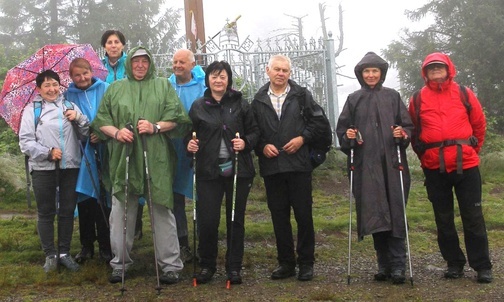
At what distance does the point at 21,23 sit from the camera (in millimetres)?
25062

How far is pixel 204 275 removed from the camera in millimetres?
4934

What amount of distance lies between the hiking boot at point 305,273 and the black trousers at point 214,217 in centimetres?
51

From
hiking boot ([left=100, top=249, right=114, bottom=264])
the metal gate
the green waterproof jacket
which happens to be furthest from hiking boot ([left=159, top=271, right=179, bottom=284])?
the metal gate

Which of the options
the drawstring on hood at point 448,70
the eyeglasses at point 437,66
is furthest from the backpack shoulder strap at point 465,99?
the eyeglasses at point 437,66

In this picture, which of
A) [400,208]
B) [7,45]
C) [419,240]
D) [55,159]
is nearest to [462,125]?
[400,208]

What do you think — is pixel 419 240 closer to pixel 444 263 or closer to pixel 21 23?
pixel 444 263

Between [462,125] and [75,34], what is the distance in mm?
21674

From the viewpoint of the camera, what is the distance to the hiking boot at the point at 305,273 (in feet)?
16.3

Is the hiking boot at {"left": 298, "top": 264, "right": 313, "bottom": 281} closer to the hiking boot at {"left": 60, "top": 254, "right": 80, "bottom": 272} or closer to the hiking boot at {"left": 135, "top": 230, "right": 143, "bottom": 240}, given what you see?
the hiking boot at {"left": 60, "top": 254, "right": 80, "bottom": 272}

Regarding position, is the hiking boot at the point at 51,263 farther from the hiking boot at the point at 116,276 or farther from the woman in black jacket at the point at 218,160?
the woman in black jacket at the point at 218,160

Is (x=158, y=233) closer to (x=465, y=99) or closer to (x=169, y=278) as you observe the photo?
(x=169, y=278)

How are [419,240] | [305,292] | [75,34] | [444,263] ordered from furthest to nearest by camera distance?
1. [75,34]
2. [419,240]
3. [444,263]
4. [305,292]

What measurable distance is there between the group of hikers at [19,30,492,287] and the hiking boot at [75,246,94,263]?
1.34 feet

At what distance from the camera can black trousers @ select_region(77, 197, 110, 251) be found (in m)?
5.67
